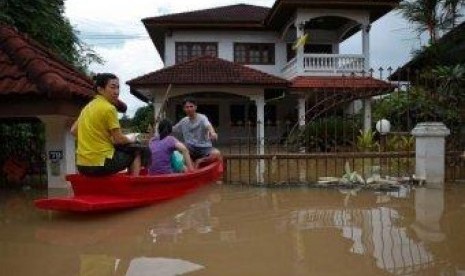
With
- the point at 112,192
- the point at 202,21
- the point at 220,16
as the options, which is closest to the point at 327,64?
the point at 202,21

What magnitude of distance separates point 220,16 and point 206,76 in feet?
27.0

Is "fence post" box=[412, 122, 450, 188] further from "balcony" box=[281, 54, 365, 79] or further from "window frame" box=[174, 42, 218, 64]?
"window frame" box=[174, 42, 218, 64]

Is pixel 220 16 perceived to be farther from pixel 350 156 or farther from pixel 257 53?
pixel 350 156

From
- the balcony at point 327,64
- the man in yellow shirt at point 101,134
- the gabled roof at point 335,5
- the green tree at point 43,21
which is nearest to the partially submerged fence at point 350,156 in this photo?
the man in yellow shirt at point 101,134

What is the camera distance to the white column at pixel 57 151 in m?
9.38

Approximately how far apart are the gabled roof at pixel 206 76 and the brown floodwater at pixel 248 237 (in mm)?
12739

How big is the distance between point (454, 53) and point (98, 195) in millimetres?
19892

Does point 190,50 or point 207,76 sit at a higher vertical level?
point 190,50

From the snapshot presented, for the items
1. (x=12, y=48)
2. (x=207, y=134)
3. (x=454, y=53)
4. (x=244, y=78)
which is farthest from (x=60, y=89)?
(x=454, y=53)

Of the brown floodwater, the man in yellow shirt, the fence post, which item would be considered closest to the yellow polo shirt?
the man in yellow shirt

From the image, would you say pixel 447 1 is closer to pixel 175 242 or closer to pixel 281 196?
pixel 281 196

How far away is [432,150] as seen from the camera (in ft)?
31.1

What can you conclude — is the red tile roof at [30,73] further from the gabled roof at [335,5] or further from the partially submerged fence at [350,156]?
the gabled roof at [335,5]

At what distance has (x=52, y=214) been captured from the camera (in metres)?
7.21
